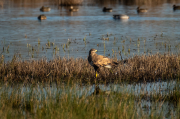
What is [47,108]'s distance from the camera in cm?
630

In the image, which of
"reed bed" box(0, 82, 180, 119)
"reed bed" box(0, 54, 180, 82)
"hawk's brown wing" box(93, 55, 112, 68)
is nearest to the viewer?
"reed bed" box(0, 82, 180, 119)

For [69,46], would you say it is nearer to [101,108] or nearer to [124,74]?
[124,74]

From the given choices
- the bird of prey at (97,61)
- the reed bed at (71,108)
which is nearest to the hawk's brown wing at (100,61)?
the bird of prey at (97,61)

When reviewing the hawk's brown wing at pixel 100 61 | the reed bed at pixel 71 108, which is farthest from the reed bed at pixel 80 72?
the reed bed at pixel 71 108

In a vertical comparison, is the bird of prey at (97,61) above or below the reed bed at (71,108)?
above

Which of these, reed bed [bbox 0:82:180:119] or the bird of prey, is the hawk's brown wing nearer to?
the bird of prey

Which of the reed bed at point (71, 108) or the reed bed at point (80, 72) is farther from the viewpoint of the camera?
the reed bed at point (80, 72)

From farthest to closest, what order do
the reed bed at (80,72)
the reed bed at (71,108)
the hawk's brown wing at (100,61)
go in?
the reed bed at (80,72) < the hawk's brown wing at (100,61) < the reed bed at (71,108)

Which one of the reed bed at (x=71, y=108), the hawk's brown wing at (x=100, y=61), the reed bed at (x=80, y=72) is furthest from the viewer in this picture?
the reed bed at (x=80, y=72)

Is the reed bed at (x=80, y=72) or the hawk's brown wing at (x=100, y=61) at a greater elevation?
the hawk's brown wing at (x=100, y=61)

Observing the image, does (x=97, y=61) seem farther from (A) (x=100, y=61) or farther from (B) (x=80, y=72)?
(B) (x=80, y=72)

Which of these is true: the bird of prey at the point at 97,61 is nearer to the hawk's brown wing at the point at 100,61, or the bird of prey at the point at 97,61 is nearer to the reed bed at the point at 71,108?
the hawk's brown wing at the point at 100,61

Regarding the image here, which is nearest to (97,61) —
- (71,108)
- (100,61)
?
(100,61)

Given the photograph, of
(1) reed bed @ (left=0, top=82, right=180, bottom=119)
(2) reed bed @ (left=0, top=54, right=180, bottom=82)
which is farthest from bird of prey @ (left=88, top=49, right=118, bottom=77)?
(1) reed bed @ (left=0, top=82, right=180, bottom=119)
